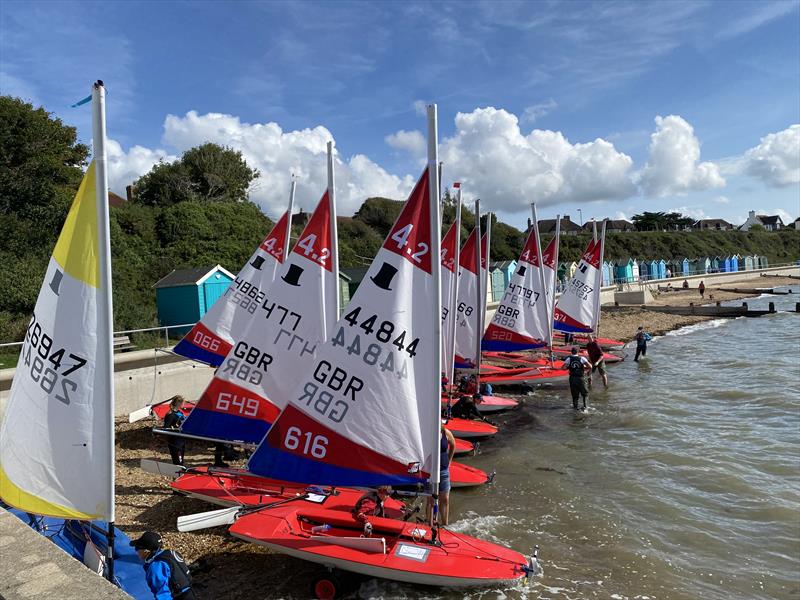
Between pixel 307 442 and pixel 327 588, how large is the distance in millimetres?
2022

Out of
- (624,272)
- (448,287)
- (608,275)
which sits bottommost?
(448,287)

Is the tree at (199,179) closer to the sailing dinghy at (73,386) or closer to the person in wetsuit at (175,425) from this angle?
the person in wetsuit at (175,425)

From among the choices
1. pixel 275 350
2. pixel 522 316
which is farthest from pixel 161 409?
pixel 522 316

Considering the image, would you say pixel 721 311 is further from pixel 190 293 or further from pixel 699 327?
pixel 190 293

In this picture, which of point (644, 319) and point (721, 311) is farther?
point (721, 311)

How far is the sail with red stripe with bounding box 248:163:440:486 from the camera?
6871 mm

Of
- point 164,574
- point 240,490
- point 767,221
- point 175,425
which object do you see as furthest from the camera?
point 767,221

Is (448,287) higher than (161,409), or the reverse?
(448,287)

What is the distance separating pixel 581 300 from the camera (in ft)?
79.9

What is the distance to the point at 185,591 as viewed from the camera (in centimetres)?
609

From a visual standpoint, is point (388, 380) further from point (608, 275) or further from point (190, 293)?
point (608, 275)

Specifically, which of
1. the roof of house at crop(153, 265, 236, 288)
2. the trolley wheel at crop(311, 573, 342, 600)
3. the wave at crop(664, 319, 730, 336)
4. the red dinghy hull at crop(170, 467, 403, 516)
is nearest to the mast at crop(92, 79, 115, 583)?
the trolley wheel at crop(311, 573, 342, 600)

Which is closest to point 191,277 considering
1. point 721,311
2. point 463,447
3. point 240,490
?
point 463,447

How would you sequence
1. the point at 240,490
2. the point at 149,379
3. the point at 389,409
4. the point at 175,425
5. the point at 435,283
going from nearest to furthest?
the point at 435,283, the point at 389,409, the point at 240,490, the point at 175,425, the point at 149,379
